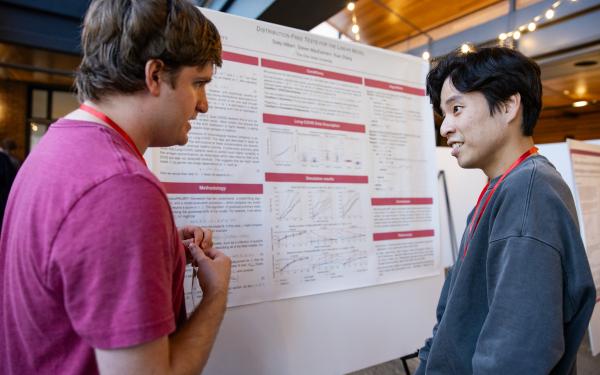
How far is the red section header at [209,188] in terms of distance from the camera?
1405 millimetres

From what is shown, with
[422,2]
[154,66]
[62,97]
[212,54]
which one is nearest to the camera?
[154,66]

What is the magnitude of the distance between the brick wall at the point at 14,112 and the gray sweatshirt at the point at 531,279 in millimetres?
8002

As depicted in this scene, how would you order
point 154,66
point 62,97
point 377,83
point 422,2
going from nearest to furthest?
1. point 154,66
2. point 377,83
3. point 422,2
4. point 62,97

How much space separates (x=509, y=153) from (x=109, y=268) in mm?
1023

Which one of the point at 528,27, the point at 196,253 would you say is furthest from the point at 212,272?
the point at 528,27

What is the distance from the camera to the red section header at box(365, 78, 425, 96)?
6.30ft

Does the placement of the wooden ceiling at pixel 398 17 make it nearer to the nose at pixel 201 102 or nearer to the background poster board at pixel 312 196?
the background poster board at pixel 312 196

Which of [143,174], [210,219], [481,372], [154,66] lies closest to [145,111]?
[154,66]

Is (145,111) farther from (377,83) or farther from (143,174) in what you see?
(377,83)

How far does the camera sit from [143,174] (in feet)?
1.95

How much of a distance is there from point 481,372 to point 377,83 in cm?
146

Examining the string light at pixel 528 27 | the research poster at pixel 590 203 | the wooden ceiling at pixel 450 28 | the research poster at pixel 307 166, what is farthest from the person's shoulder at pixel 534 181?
the wooden ceiling at pixel 450 28

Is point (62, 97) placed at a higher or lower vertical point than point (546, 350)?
higher

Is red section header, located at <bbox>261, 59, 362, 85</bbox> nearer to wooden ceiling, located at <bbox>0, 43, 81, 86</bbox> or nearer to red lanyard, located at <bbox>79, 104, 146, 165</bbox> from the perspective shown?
red lanyard, located at <bbox>79, 104, 146, 165</bbox>
